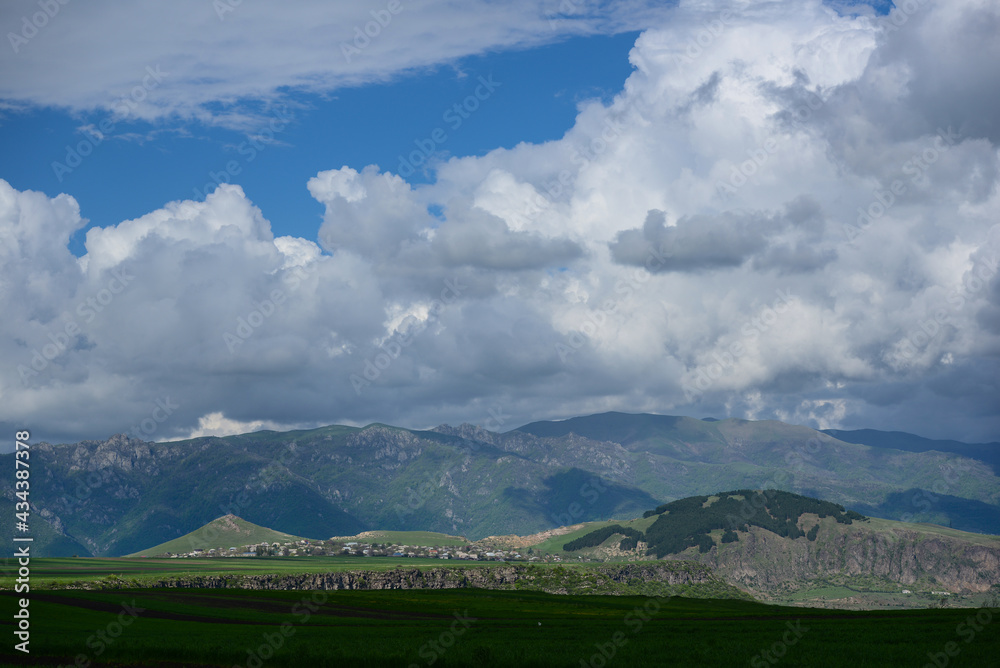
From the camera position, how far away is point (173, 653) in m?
A: 97.1

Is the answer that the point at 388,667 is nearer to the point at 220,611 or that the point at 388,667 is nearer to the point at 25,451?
the point at 25,451

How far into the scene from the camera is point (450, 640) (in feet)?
→ 376

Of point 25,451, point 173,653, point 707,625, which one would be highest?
point 25,451

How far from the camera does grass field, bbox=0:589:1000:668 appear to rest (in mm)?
92812

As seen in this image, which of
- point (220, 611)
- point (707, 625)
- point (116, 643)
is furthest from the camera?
point (220, 611)

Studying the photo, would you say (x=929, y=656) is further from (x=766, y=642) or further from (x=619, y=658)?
(x=619, y=658)

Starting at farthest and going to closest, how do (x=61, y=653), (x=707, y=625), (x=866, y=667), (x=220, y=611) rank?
(x=220, y=611) → (x=707, y=625) → (x=61, y=653) → (x=866, y=667)

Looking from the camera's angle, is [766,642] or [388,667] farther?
[766,642]

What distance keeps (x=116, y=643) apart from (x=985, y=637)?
114899mm

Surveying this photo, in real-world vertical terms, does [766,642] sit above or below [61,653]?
below

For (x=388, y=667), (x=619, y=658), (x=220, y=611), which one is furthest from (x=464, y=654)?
(x=220, y=611)

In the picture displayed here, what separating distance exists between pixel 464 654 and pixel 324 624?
56.9 meters

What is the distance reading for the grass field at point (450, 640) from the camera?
92812mm

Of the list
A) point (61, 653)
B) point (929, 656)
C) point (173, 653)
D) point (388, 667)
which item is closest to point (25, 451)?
point (61, 653)
